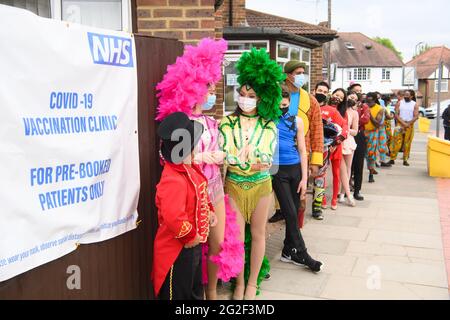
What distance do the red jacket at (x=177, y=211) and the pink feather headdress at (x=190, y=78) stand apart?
45 centimetres

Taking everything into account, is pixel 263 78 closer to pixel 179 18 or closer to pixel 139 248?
pixel 179 18

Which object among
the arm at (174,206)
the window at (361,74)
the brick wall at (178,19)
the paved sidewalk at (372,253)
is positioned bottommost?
the paved sidewalk at (372,253)

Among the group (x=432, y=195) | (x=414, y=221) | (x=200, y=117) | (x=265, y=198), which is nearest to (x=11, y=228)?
(x=200, y=117)

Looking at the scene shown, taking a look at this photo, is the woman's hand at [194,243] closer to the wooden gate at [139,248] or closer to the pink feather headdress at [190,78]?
the wooden gate at [139,248]

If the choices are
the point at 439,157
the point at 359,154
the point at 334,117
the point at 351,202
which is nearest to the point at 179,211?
the point at 334,117

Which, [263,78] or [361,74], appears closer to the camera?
[263,78]

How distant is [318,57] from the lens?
57.5ft

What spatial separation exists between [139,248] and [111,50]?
4.59 feet

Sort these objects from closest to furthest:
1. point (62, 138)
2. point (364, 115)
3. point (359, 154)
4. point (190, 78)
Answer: point (62, 138) → point (190, 78) → point (359, 154) → point (364, 115)

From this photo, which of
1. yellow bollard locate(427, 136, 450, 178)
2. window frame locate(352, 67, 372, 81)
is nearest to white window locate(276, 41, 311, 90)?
yellow bollard locate(427, 136, 450, 178)

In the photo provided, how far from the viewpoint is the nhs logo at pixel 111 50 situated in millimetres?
3035

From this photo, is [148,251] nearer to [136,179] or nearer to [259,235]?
[136,179]

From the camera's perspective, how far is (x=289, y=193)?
4.73 meters

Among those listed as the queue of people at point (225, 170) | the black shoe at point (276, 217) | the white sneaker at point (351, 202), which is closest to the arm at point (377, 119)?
the white sneaker at point (351, 202)
